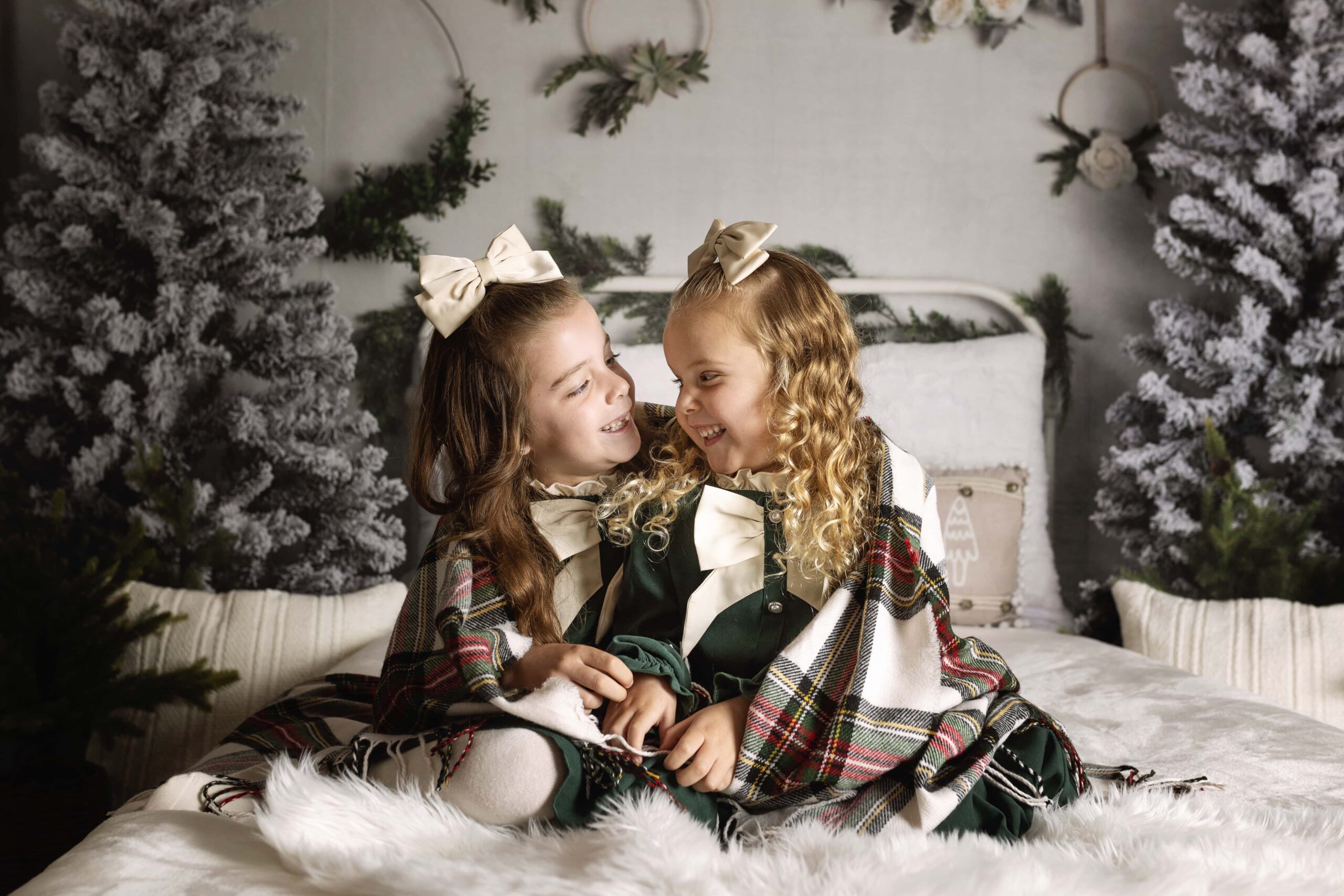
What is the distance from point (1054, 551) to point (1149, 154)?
97 cm

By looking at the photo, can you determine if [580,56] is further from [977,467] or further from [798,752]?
[798,752]

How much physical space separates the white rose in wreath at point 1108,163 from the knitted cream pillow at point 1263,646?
104 centimetres

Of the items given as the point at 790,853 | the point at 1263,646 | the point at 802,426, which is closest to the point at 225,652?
the point at 802,426

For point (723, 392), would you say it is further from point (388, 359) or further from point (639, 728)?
point (388, 359)

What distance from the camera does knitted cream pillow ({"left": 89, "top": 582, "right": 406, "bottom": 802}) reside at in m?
1.95

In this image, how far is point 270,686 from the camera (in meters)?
1.96

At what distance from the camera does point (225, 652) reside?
1.96m

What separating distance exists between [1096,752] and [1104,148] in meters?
1.63

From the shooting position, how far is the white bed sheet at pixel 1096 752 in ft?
3.05

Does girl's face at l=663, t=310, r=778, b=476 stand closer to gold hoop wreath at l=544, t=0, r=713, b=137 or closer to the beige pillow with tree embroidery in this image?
the beige pillow with tree embroidery

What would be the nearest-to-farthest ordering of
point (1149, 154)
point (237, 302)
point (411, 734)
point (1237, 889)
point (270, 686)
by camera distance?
1. point (1237, 889)
2. point (411, 734)
3. point (270, 686)
4. point (237, 302)
5. point (1149, 154)

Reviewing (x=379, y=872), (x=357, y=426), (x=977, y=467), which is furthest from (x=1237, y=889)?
(x=357, y=426)

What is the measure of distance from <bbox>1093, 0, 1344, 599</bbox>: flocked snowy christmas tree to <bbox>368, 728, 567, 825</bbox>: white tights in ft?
5.59

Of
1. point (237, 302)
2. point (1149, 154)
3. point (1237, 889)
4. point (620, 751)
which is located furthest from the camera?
point (1149, 154)
